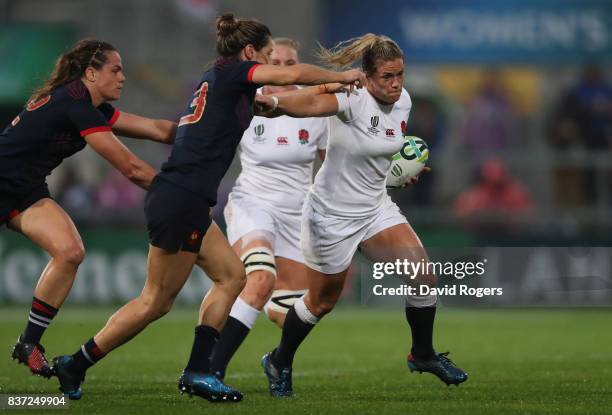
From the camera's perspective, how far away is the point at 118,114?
796cm

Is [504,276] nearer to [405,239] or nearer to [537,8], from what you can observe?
[537,8]

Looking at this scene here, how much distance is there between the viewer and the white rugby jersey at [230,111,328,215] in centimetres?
942

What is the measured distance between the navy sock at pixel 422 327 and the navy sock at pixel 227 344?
1.14 m

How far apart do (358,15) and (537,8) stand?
8.75 ft

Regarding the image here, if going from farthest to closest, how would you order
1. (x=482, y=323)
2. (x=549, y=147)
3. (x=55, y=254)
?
1. (x=549, y=147)
2. (x=482, y=323)
3. (x=55, y=254)

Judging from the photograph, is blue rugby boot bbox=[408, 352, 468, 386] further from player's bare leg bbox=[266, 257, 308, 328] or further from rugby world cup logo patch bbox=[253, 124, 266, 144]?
rugby world cup logo patch bbox=[253, 124, 266, 144]

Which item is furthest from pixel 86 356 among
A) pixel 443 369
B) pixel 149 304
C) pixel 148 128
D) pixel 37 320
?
pixel 443 369

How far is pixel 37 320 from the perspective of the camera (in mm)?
7953

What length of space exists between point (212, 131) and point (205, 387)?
4.98 ft

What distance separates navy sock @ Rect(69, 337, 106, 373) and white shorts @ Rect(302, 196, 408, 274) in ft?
5.31

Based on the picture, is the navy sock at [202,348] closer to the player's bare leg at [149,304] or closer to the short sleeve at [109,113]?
the player's bare leg at [149,304]

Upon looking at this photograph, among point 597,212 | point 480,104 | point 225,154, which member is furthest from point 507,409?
point 480,104

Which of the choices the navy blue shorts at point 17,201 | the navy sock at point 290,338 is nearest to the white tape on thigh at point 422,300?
the navy sock at point 290,338

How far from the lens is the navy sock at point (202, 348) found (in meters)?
7.33
